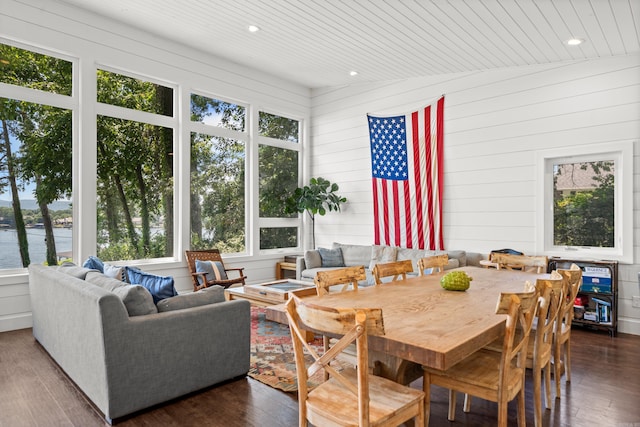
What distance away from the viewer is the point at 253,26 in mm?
4969

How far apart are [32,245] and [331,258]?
13.1 feet

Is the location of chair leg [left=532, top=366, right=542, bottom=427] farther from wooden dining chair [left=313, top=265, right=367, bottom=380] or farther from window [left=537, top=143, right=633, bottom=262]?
window [left=537, top=143, right=633, bottom=262]

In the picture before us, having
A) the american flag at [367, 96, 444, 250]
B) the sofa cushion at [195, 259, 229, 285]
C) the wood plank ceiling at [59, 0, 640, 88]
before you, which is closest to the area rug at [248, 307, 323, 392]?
the sofa cushion at [195, 259, 229, 285]

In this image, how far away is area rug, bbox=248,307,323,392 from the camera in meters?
3.12

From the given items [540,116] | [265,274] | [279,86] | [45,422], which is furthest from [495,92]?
[45,422]

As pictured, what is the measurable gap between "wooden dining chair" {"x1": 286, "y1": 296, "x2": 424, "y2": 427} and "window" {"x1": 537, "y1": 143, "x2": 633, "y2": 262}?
403cm

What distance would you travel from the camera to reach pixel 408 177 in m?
6.41

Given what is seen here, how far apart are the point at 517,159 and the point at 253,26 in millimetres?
3733

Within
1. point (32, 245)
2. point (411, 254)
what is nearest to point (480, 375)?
point (411, 254)

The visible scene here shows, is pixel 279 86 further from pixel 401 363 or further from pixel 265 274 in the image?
pixel 401 363

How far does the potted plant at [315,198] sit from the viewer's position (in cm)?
717

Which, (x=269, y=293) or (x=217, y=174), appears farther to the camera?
(x=217, y=174)

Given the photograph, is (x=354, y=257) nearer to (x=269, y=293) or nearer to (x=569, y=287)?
(x=269, y=293)

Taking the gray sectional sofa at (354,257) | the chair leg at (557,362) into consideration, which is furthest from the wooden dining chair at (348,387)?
the gray sectional sofa at (354,257)
